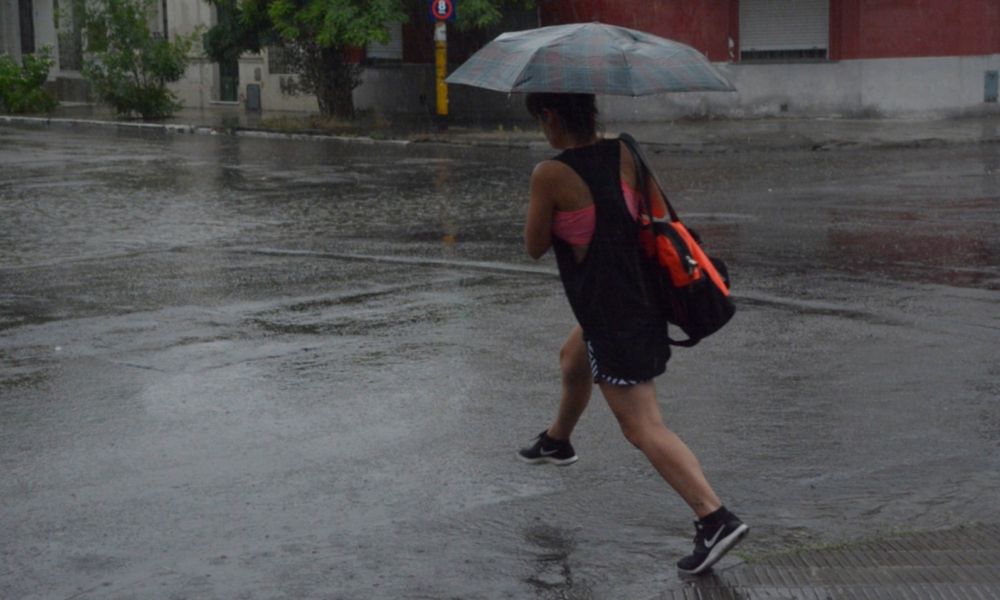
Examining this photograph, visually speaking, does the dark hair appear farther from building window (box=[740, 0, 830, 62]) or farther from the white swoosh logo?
building window (box=[740, 0, 830, 62])

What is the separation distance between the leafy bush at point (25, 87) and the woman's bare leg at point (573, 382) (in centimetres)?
3387

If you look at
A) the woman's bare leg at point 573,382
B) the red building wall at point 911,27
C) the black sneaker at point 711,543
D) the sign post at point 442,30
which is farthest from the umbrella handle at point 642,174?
the red building wall at point 911,27

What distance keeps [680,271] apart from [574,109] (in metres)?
0.68

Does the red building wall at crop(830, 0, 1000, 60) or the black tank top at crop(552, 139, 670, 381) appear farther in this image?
the red building wall at crop(830, 0, 1000, 60)

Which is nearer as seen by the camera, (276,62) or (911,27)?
(911,27)

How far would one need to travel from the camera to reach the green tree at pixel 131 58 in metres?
33.5

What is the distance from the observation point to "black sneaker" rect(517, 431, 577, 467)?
5.91 m

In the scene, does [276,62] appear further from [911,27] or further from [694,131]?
[911,27]

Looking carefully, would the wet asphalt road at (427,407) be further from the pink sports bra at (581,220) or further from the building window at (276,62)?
the building window at (276,62)

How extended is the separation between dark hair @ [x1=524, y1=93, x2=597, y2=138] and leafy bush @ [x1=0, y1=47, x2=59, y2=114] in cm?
3433

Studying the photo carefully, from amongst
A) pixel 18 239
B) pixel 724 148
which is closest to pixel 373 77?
pixel 724 148

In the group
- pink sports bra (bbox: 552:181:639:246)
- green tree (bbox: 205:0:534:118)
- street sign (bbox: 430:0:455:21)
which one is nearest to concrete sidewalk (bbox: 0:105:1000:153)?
green tree (bbox: 205:0:534:118)

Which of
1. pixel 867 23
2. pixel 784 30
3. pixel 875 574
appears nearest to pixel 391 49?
pixel 784 30

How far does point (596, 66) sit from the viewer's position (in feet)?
16.4
